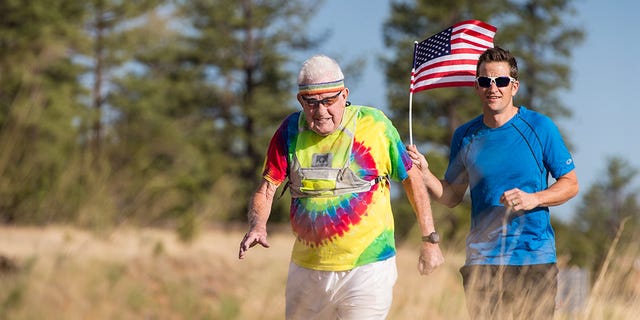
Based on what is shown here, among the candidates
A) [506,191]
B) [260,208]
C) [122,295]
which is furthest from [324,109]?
[122,295]

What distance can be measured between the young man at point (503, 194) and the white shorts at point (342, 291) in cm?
62

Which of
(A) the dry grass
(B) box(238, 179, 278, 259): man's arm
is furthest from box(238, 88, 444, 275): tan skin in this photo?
(A) the dry grass

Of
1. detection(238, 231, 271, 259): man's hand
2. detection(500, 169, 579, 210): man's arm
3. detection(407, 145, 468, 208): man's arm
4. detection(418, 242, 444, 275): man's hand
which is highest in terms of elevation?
detection(500, 169, 579, 210): man's arm

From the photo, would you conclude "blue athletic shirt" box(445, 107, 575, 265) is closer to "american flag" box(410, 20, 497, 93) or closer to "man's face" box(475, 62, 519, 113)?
"man's face" box(475, 62, 519, 113)

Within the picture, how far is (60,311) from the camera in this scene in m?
6.14

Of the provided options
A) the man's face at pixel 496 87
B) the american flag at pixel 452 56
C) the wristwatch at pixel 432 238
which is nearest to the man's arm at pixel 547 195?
the wristwatch at pixel 432 238

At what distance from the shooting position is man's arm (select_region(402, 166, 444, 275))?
14.5 feet

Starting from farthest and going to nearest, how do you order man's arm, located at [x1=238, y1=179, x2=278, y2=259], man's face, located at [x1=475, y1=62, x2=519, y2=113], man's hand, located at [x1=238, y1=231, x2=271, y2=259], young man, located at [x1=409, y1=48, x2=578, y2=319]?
man's face, located at [x1=475, y1=62, x2=519, y2=113]
young man, located at [x1=409, y1=48, x2=578, y2=319]
man's arm, located at [x1=238, y1=179, x2=278, y2=259]
man's hand, located at [x1=238, y1=231, x2=271, y2=259]

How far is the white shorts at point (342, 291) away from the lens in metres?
4.35

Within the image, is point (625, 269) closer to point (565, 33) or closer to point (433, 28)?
point (433, 28)

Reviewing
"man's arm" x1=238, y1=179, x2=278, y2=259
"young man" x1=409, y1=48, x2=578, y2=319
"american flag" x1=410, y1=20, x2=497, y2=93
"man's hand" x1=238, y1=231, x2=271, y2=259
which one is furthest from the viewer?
"american flag" x1=410, y1=20, x2=497, y2=93

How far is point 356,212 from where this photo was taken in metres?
4.33

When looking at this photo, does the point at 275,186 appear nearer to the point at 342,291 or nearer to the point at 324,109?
the point at 324,109

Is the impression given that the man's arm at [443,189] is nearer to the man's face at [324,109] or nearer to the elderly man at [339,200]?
the elderly man at [339,200]
